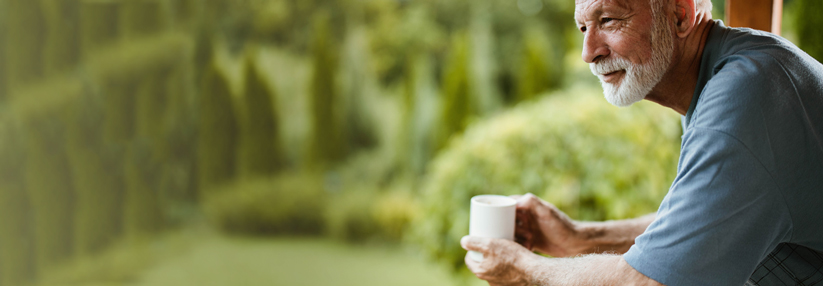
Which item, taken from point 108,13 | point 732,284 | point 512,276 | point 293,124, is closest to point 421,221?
point 512,276

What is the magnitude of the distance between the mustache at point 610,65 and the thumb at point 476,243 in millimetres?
452

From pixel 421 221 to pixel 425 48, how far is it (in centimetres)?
285

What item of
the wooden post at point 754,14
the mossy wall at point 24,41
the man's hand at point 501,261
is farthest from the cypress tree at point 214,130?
the wooden post at point 754,14

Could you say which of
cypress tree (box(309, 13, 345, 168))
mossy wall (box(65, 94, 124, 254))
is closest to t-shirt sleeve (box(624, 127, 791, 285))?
mossy wall (box(65, 94, 124, 254))

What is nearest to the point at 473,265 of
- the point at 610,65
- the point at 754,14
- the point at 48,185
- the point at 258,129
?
the point at 610,65

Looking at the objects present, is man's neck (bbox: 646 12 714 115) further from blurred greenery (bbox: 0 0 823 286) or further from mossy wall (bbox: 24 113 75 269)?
mossy wall (bbox: 24 113 75 269)

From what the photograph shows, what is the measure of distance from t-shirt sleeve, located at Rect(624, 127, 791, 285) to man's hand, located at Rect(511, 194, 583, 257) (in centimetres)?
53

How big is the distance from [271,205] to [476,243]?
4634mm

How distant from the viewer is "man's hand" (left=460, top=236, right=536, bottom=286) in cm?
116

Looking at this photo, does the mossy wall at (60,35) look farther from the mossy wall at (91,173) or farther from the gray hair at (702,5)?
the gray hair at (702,5)

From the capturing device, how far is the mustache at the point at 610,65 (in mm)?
1100

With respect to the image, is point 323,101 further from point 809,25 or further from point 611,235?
point 611,235

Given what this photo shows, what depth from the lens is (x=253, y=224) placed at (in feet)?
18.1

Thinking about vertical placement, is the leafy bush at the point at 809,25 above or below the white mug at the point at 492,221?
above
